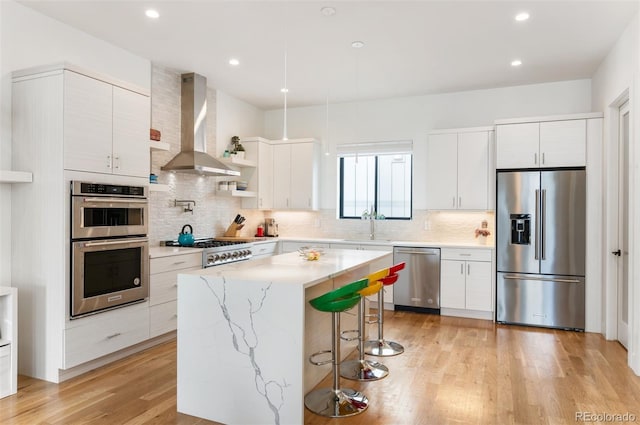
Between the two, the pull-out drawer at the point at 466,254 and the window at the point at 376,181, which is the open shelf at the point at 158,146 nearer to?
the window at the point at 376,181

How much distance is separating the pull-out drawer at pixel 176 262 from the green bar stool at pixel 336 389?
1.88 metres

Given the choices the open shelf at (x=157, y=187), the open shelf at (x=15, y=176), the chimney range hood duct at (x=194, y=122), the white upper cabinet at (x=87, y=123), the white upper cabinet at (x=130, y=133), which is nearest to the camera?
the open shelf at (x=15, y=176)

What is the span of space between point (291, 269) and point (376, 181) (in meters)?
3.73

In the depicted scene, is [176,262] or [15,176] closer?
[15,176]

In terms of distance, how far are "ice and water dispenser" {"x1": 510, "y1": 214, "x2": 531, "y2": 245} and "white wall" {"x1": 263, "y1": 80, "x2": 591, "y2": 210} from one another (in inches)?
54.9

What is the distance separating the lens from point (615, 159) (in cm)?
447

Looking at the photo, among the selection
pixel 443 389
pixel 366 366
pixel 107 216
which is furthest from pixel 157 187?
pixel 443 389

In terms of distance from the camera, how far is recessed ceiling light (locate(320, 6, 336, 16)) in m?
3.46

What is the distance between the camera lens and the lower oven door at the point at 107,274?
3.34 metres

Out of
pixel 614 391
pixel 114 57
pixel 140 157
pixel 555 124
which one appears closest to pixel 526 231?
pixel 555 124

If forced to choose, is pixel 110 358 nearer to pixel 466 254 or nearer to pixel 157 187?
pixel 157 187

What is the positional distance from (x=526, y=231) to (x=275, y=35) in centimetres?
356

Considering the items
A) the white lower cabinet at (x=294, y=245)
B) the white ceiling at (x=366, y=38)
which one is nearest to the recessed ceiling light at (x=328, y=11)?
the white ceiling at (x=366, y=38)

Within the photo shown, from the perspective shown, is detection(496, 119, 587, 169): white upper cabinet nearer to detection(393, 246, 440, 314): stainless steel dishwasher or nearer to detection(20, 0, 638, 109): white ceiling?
detection(20, 0, 638, 109): white ceiling
